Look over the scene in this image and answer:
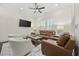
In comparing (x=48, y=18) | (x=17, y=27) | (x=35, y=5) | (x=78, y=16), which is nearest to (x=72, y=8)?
(x=78, y=16)

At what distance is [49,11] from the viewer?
12.1ft

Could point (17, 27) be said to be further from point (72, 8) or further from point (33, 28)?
point (72, 8)

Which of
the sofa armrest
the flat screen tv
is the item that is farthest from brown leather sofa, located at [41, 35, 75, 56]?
the flat screen tv

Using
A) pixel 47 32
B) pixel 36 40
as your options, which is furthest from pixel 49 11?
pixel 36 40

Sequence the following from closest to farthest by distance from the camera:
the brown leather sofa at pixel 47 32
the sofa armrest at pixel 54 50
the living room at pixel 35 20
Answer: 1. the sofa armrest at pixel 54 50
2. the living room at pixel 35 20
3. the brown leather sofa at pixel 47 32

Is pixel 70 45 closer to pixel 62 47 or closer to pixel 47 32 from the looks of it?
pixel 62 47

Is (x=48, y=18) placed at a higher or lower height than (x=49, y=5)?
lower

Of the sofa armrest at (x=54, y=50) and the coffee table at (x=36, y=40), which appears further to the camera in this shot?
the coffee table at (x=36, y=40)

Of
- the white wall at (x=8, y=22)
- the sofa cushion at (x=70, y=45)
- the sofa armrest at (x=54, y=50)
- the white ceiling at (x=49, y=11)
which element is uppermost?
the white ceiling at (x=49, y=11)

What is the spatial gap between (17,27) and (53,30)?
3.91 ft

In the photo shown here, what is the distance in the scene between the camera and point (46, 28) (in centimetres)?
364

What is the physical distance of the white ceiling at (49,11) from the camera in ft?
11.6

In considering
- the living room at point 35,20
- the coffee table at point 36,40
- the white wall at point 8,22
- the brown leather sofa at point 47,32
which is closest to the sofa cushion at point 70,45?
the living room at point 35,20

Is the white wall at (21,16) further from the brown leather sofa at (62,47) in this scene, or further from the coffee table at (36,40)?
the brown leather sofa at (62,47)
